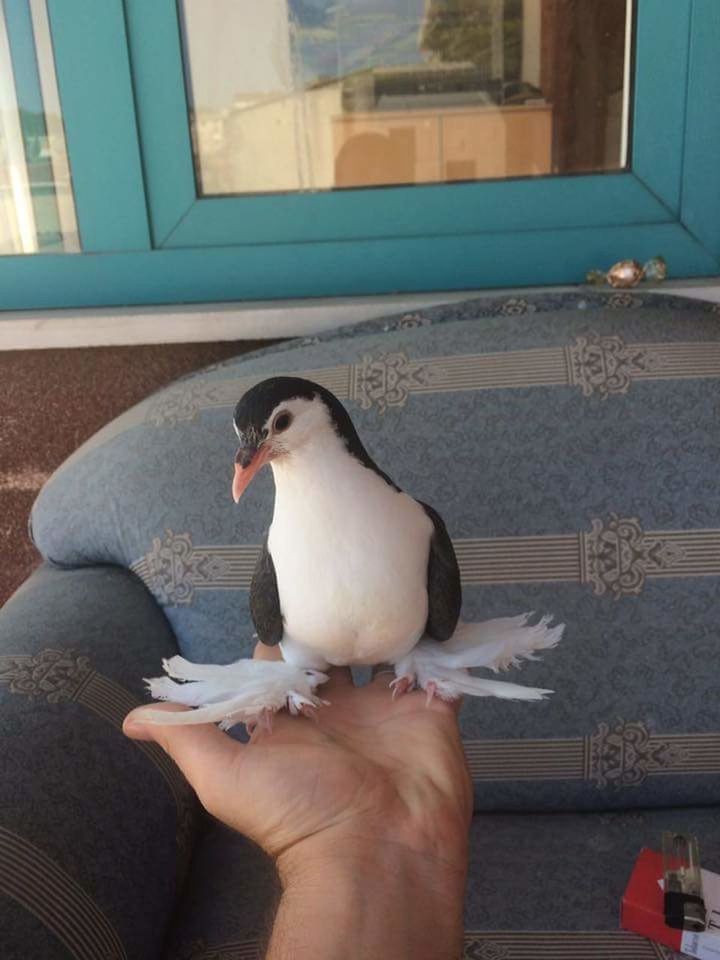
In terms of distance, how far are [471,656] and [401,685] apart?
7 centimetres

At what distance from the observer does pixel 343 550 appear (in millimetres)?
569

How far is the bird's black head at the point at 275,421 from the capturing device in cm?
54

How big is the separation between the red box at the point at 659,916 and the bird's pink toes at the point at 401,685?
34cm

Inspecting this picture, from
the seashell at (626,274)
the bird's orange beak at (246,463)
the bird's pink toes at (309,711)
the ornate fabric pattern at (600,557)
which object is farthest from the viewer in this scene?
the seashell at (626,274)

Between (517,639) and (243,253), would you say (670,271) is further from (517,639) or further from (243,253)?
Answer: (517,639)

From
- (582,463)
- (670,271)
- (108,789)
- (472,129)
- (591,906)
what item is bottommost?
(591,906)

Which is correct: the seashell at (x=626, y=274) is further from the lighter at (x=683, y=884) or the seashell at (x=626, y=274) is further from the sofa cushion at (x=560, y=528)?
the lighter at (x=683, y=884)

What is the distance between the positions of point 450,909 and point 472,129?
3.44ft

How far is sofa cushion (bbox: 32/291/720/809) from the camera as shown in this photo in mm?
957

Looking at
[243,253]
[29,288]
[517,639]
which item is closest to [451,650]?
[517,639]

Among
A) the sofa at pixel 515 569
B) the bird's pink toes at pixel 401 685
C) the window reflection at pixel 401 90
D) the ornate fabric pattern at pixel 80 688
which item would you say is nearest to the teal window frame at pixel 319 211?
the window reflection at pixel 401 90

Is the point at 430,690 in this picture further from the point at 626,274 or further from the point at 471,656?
the point at 626,274

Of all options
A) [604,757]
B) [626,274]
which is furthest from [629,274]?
[604,757]

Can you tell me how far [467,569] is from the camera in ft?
3.17
